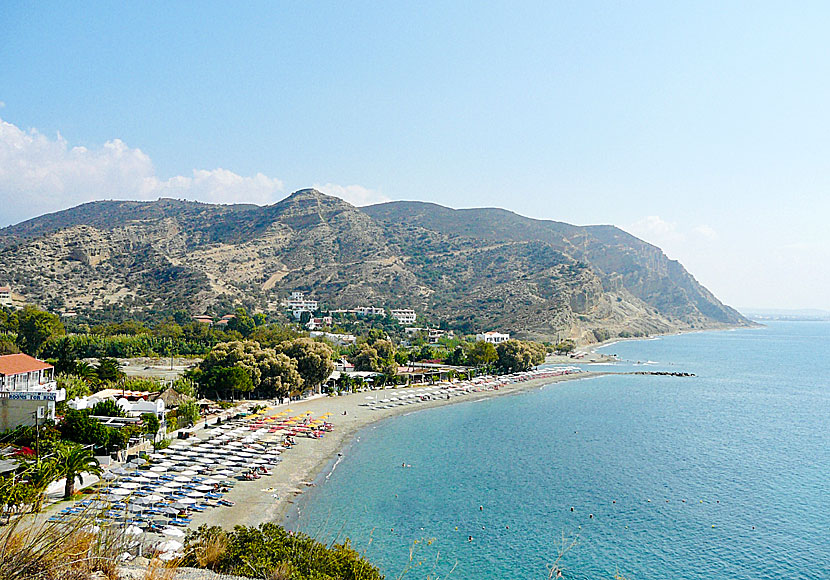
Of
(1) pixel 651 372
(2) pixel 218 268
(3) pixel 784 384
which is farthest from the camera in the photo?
(2) pixel 218 268

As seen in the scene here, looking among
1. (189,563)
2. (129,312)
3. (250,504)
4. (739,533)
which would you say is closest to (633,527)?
(739,533)

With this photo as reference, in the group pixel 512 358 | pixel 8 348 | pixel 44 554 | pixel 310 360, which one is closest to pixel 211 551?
pixel 44 554

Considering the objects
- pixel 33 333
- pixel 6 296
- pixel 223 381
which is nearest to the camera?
pixel 223 381

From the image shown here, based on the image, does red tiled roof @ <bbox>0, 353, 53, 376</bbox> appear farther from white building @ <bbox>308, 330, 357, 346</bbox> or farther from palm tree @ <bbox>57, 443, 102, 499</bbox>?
white building @ <bbox>308, 330, 357, 346</bbox>

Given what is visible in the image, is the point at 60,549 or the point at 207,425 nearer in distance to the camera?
the point at 60,549

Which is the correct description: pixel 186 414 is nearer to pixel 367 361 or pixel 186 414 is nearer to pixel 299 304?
pixel 367 361

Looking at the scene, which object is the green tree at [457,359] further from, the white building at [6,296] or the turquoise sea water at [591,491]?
the white building at [6,296]

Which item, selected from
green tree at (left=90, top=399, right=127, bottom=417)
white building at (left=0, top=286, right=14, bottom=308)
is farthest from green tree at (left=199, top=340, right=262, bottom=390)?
white building at (left=0, top=286, right=14, bottom=308)

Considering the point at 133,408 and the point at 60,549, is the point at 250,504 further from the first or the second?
the point at 60,549
